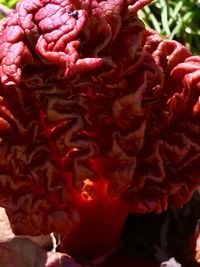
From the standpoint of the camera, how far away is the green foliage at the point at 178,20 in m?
3.39

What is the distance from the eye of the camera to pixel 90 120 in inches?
73.2

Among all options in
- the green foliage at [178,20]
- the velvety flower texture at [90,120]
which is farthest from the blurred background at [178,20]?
the velvety flower texture at [90,120]

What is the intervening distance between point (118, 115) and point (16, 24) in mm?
382

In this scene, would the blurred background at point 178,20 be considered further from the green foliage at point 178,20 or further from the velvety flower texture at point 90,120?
the velvety flower texture at point 90,120

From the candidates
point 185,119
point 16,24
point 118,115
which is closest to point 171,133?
point 185,119

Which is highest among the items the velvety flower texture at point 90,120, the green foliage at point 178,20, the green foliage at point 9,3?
the velvety flower texture at point 90,120

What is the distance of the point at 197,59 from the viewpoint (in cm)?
201

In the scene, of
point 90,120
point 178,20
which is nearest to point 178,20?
point 178,20

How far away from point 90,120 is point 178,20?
171 centimetres

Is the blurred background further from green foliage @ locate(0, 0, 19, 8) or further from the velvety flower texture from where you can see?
the velvety flower texture

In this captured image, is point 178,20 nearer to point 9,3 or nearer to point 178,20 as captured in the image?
point 178,20

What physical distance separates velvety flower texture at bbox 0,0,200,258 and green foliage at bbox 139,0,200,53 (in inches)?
54.7

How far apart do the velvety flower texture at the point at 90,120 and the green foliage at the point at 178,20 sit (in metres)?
1.39

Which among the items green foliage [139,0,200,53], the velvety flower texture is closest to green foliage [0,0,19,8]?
green foliage [139,0,200,53]
